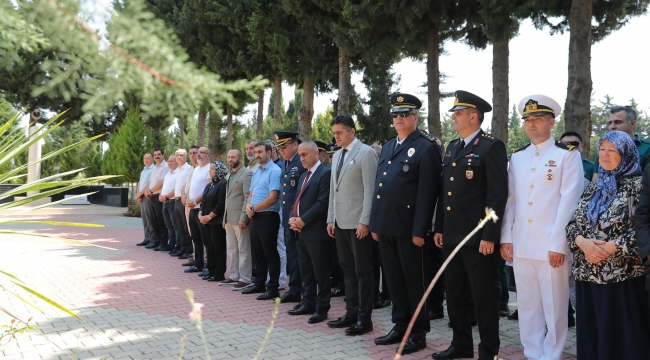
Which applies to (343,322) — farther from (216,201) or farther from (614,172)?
(216,201)

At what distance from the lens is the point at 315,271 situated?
6047mm

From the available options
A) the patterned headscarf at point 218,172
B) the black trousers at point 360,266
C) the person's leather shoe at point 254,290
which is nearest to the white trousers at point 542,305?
the black trousers at point 360,266

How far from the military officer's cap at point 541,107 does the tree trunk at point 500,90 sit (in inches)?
287

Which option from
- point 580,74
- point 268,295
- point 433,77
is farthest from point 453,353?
point 433,77

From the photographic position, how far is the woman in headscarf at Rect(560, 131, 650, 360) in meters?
3.71

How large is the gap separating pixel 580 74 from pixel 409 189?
6.27 metres

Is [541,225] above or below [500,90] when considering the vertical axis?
below

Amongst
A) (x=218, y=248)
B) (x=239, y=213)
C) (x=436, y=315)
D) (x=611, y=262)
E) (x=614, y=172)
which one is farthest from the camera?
(x=218, y=248)

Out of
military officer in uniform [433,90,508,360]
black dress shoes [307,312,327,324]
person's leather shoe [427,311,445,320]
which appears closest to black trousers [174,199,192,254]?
black dress shoes [307,312,327,324]

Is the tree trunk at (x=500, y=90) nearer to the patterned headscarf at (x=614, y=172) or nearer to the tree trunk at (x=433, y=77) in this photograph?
the tree trunk at (x=433, y=77)

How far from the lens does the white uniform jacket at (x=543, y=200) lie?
13.5 ft

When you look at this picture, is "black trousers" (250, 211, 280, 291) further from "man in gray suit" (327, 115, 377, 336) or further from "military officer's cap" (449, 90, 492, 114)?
"military officer's cap" (449, 90, 492, 114)

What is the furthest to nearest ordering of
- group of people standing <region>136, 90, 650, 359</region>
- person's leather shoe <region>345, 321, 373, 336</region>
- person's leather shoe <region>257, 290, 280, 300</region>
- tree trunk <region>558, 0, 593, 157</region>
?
tree trunk <region>558, 0, 593, 157</region> → person's leather shoe <region>257, 290, 280, 300</region> → person's leather shoe <region>345, 321, 373, 336</region> → group of people standing <region>136, 90, 650, 359</region>

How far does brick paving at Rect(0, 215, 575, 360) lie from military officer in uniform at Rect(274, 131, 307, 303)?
29cm
